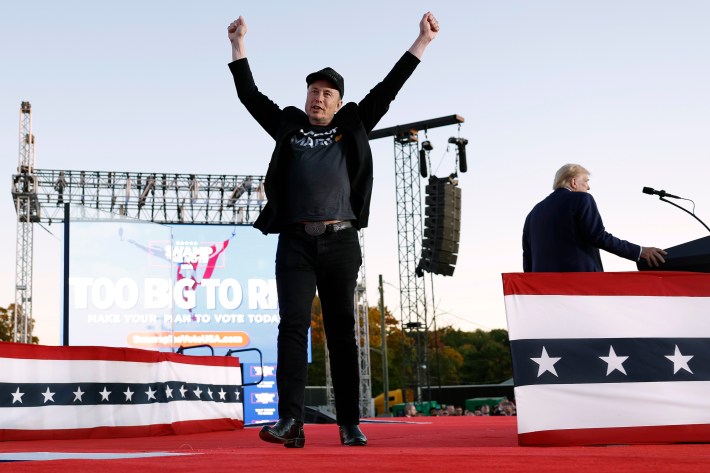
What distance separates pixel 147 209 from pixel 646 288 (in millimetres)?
26583

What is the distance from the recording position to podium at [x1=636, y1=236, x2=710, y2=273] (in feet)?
13.3

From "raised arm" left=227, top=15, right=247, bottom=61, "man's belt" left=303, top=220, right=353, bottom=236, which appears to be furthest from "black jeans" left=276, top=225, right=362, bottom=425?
"raised arm" left=227, top=15, right=247, bottom=61

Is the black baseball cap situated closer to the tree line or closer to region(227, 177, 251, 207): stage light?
region(227, 177, 251, 207): stage light

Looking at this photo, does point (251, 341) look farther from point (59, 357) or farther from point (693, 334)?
point (693, 334)

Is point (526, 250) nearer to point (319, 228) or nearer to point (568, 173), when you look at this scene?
point (568, 173)

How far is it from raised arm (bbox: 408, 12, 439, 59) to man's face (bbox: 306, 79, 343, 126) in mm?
426

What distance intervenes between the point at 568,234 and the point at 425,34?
1.29 metres

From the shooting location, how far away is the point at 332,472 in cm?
202

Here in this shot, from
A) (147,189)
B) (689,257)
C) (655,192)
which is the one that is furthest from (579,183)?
(147,189)

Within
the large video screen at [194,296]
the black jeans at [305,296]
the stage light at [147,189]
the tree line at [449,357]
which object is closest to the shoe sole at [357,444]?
the black jeans at [305,296]

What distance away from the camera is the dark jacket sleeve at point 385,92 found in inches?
154

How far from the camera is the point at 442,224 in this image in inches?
883

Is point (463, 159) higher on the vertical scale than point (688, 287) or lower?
higher

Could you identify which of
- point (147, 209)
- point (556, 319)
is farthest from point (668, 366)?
point (147, 209)
